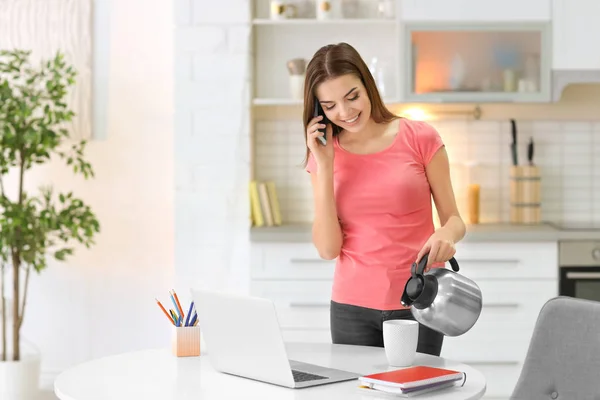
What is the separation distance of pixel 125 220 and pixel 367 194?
87.0 inches

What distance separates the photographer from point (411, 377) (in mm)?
1629

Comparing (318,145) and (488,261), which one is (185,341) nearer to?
(318,145)

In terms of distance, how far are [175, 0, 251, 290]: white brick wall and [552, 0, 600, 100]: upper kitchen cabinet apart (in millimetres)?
1351

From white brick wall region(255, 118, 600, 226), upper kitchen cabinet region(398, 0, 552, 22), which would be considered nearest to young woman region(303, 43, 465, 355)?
upper kitchen cabinet region(398, 0, 552, 22)

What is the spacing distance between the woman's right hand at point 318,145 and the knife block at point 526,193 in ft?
6.50

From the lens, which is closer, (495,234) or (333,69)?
(333,69)

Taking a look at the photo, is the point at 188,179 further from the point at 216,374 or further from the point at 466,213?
the point at 216,374

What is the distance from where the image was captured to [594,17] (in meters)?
3.77

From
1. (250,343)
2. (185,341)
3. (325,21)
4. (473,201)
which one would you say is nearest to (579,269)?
(473,201)

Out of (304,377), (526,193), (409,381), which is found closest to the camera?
(409,381)

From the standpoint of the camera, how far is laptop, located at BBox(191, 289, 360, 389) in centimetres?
163

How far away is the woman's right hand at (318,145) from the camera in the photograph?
220cm

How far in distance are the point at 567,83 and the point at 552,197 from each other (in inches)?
23.1

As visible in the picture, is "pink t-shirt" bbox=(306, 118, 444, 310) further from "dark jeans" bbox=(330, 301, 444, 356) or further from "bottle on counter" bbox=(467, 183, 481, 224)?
"bottle on counter" bbox=(467, 183, 481, 224)
